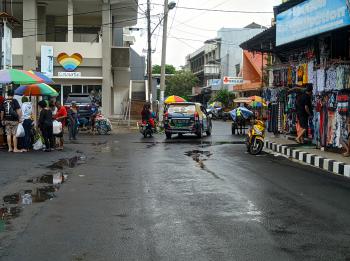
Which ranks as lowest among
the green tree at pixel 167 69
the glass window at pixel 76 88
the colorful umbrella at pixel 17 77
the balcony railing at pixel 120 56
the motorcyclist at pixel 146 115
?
the motorcyclist at pixel 146 115

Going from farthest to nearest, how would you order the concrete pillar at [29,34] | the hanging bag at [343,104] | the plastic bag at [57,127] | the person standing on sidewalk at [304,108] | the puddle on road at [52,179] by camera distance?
1. the concrete pillar at [29,34]
2. the plastic bag at [57,127]
3. the person standing on sidewalk at [304,108]
4. the hanging bag at [343,104]
5. the puddle on road at [52,179]

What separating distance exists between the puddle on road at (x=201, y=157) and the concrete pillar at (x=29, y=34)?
21113 millimetres

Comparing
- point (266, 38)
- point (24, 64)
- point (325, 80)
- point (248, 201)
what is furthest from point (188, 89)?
point (248, 201)

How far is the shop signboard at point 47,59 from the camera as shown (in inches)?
1373

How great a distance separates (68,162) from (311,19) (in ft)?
26.3

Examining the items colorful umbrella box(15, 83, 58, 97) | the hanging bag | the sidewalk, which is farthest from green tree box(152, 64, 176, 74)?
the hanging bag

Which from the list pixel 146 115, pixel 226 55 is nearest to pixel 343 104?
pixel 146 115

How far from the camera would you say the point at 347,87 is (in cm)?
1366

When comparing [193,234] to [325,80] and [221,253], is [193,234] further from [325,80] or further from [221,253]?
[325,80]

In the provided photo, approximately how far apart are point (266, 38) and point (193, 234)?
15.5 meters

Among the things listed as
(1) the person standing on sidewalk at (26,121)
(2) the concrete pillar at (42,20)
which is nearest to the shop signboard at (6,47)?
(1) the person standing on sidewalk at (26,121)

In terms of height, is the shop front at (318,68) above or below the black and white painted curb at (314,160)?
above

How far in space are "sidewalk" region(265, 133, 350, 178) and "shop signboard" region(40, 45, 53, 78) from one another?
2023 cm

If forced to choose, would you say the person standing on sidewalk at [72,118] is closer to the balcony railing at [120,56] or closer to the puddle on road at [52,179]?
the puddle on road at [52,179]
